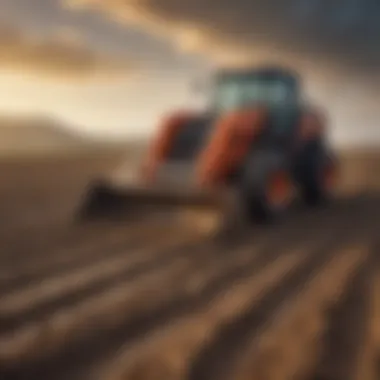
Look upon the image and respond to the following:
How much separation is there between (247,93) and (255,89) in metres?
0.04

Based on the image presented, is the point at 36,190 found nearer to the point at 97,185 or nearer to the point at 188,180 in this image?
the point at 97,185

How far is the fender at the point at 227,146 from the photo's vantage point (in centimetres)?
217

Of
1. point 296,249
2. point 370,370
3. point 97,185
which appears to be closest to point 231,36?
point 97,185

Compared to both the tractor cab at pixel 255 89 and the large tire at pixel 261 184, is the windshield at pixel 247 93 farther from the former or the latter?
the large tire at pixel 261 184

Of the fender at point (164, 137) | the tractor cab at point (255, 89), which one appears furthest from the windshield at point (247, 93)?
the fender at point (164, 137)

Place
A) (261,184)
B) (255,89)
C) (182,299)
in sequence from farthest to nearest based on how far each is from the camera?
(255,89)
(261,184)
(182,299)

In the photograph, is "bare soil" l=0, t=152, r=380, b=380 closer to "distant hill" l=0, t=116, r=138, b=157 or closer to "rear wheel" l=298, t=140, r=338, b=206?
"distant hill" l=0, t=116, r=138, b=157

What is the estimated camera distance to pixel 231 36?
2.26m

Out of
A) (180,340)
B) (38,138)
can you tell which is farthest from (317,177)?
(180,340)

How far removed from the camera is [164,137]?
7.80ft

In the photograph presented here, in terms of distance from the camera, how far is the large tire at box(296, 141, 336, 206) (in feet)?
8.36

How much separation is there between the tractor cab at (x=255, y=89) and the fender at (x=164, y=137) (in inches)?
5.8

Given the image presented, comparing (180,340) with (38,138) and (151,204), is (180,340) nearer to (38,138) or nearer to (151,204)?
(151,204)

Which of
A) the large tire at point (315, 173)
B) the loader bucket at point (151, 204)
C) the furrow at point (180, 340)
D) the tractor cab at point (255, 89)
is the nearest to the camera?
the furrow at point (180, 340)
